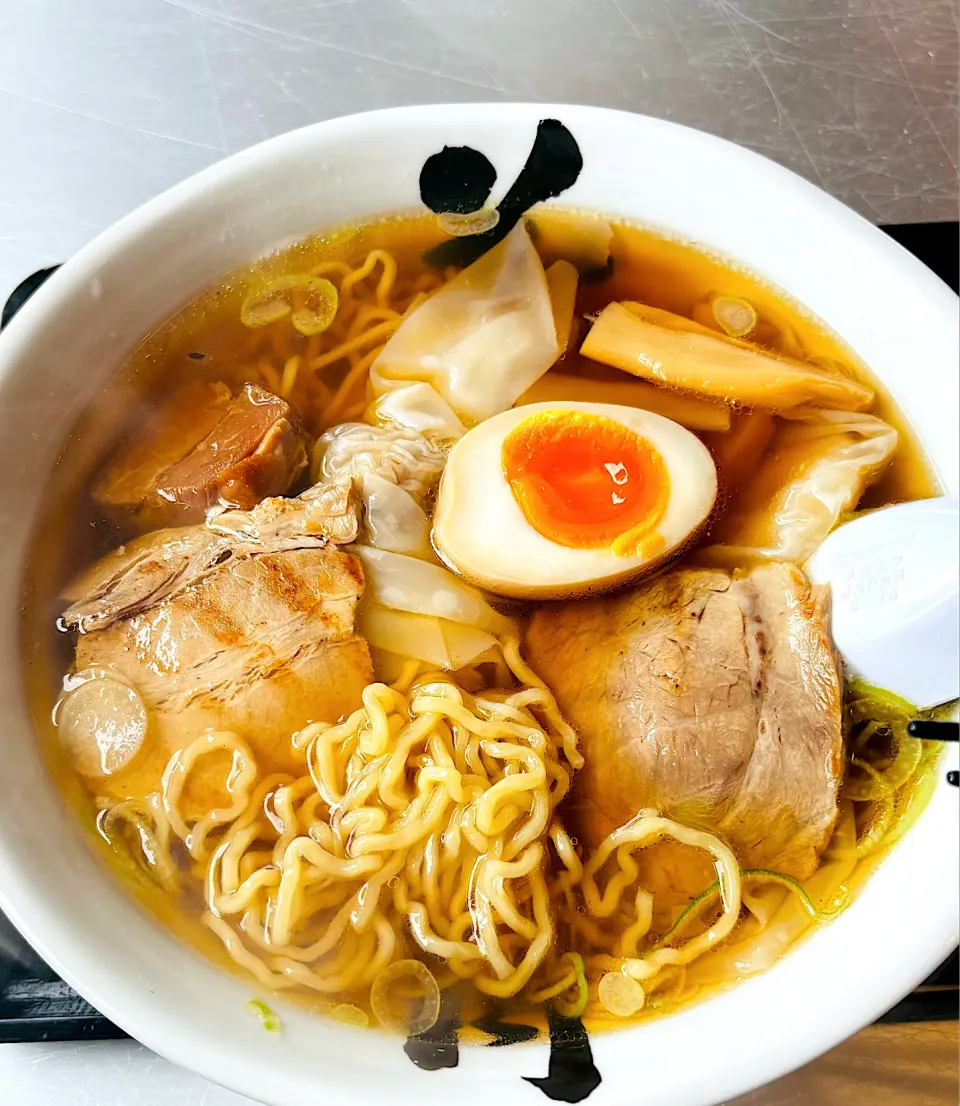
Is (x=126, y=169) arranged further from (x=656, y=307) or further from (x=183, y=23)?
(x=656, y=307)

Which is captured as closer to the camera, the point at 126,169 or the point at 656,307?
the point at 656,307

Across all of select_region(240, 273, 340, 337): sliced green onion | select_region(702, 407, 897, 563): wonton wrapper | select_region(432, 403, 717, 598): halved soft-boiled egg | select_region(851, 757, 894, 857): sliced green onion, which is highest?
select_region(240, 273, 340, 337): sliced green onion

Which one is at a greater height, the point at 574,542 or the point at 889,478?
the point at 574,542

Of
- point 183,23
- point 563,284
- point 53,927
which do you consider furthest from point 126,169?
point 53,927

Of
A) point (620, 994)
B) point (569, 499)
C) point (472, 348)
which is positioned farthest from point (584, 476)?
point (620, 994)

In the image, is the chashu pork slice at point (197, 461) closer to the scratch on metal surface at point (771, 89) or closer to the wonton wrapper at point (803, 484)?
the wonton wrapper at point (803, 484)

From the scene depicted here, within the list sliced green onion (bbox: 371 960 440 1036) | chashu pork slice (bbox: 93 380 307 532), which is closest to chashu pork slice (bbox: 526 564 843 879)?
sliced green onion (bbox: 371 960 440 1036)

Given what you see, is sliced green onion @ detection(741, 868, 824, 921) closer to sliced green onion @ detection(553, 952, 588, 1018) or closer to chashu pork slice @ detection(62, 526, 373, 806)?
sliced green onion @ detection(553, 952, 588, 1018)

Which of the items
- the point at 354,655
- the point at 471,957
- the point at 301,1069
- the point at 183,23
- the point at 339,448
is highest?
the point at 183,23
